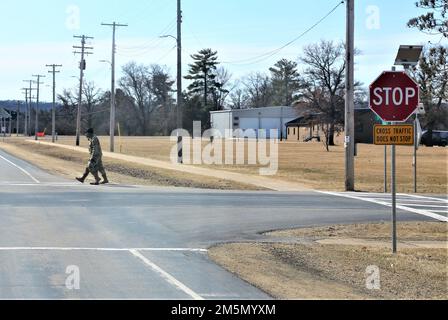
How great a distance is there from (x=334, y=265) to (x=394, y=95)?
2.91 metres

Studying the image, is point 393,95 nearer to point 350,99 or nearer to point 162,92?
point 350,99

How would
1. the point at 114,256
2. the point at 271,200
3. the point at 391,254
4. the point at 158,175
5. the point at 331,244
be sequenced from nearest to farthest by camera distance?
1. the point at 114,256
2. the point at 391,254
3. the point at 331,244
4. the point at 271,200
5. the point at 158,175

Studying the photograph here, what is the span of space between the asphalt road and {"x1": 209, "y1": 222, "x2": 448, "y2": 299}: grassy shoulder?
44cm

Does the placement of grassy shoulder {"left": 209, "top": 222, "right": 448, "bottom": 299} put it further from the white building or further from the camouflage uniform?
the white building

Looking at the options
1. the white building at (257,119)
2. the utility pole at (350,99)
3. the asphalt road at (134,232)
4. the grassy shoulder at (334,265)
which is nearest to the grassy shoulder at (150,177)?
the utility pole at (350,99)

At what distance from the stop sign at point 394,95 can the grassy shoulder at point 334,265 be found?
240cm

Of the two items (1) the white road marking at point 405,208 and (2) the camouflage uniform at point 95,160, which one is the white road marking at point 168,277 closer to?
(1) the white road marking at point 405,208

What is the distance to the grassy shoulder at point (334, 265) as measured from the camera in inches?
330

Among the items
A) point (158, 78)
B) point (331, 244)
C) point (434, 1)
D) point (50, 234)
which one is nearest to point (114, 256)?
point (50, 234)

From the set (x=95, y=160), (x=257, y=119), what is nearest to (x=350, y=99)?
(x=95, y=160)

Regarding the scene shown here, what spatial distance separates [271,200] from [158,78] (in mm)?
139071

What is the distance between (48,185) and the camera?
23141mm

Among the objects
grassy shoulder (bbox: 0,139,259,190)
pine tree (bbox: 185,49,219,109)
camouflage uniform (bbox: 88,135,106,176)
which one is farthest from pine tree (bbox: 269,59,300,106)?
camouflage uniform (bbox: 88,135,106,176)
